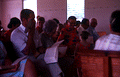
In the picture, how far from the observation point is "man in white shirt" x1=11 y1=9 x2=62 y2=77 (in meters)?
2.71

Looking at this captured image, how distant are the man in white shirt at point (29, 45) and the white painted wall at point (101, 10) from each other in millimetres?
5934

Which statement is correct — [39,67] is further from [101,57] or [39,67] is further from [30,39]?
[101,57]

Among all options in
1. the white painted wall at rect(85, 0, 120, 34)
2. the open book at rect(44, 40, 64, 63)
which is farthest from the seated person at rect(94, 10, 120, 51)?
the white painted wall at rect(85, 0, 120, 34)

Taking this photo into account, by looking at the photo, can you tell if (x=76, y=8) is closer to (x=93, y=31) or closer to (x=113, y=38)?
(x=93, y=31)

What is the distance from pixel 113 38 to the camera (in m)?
1.87

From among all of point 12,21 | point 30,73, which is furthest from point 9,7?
point 30,73

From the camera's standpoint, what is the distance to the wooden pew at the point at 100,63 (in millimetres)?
1527

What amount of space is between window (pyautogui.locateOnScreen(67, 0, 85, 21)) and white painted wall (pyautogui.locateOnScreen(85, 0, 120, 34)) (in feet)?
0.93

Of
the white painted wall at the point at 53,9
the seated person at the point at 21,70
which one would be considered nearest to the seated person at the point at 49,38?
the seated person at the point at 21,70

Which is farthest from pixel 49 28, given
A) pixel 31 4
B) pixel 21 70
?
pixel 31 4

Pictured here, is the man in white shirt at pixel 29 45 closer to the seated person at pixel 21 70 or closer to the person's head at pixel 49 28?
the seated person at pixel 21 70

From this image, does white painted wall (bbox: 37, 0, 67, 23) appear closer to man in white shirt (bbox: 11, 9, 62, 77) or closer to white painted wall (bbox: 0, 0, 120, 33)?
white painted wall (bbox: 0, 0, 120, 33)

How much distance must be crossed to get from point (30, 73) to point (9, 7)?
8086 mm

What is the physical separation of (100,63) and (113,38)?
39 centimetres
